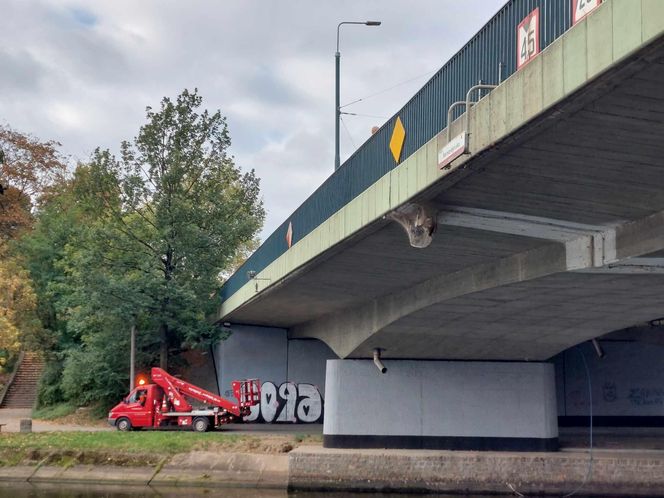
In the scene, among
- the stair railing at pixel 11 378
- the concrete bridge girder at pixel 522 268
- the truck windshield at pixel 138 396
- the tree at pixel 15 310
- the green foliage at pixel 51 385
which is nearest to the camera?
the concrete bridge girder at pixel 522 268

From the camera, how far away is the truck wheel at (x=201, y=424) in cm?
2881

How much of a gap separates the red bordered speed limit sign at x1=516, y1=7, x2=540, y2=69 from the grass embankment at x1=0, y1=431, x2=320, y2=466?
1771 cm

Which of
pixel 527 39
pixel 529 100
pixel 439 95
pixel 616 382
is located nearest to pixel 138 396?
pixel 616 382

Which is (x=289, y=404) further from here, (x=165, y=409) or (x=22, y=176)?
(x=22, y=176)

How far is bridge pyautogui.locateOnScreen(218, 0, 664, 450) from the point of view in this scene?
24.3 ft

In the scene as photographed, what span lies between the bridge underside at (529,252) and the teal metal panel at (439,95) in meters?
1.00

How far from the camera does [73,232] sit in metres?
36.8

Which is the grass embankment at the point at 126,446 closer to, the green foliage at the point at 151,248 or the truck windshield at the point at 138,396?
the truck windshield at the point at 138,396

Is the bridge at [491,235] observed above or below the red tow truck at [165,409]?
above

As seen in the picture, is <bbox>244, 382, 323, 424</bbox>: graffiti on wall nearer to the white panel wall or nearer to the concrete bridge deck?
the white panel wall

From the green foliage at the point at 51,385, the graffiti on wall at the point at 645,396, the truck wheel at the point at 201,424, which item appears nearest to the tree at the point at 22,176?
the green foliage at the point at 51,385

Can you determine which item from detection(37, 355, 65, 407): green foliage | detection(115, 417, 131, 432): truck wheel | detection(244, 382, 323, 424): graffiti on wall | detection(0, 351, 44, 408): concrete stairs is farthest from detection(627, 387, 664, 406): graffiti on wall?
detection(0, 351, 44, 408): concrete stairs

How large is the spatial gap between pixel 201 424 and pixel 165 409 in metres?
1.50

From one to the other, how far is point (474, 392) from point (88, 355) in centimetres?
1664
